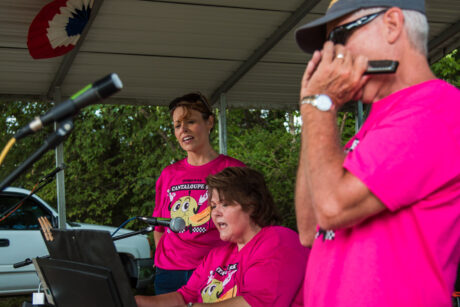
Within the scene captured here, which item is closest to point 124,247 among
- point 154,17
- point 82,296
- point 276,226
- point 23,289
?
point 23,289

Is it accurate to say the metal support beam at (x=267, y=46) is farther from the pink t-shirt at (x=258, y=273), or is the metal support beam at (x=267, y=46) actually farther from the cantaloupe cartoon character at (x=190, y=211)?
the pink t-shirt at (x=258, y=273)

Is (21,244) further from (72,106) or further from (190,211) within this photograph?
(72,106)

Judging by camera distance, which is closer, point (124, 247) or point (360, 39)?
point (360, 39)

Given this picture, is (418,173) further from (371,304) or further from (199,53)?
(199,53)

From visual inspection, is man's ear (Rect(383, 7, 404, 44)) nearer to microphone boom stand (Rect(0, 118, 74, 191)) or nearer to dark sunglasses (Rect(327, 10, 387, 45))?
dark sunglasses (Rect(327, 10, 387, 45))

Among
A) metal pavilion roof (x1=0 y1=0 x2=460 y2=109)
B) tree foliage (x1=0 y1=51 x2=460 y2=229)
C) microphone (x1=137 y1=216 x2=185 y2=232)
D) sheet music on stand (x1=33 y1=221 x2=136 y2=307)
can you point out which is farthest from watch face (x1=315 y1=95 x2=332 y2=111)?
tree foliage (x1=0 y1=51 x2=460 y2=229)

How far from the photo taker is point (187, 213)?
10.6 ft

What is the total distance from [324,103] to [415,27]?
0.97 feet

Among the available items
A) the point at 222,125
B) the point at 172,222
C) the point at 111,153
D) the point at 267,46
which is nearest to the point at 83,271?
the point at 172,222

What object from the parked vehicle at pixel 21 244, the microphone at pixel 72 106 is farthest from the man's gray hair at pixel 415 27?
the parked vehicle at pixel 21 244

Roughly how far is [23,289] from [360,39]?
692 centimetres

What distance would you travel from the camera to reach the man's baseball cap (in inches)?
52.7

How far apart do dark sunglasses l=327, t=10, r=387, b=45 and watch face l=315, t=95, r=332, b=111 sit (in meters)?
0.15

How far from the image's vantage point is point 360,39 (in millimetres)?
1341
